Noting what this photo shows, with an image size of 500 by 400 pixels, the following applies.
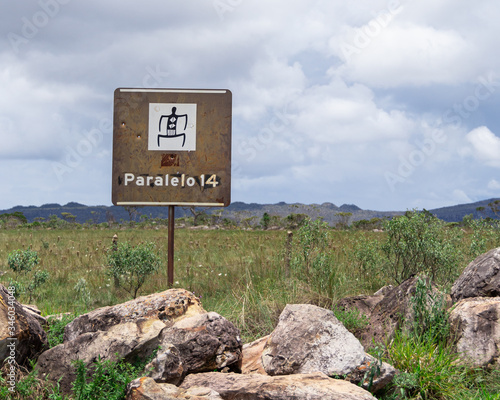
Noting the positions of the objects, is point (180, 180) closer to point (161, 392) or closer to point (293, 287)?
point (293, 287)

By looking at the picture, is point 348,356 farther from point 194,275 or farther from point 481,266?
point 194,275

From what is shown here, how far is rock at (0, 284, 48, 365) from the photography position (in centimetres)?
447

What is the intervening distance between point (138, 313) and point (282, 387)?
2102 mm

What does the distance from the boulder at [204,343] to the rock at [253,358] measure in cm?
10

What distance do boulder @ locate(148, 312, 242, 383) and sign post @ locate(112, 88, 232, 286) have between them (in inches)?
138

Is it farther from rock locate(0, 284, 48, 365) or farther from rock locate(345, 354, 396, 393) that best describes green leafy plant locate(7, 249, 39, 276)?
rock locate(345, 354, 396, 393)

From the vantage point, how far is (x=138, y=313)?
201 inches

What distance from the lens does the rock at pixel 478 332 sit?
489 centimetres

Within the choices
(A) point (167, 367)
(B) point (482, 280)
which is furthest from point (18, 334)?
(B) point (482, 280)

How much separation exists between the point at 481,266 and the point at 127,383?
467 centimetres

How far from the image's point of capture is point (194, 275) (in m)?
10.5

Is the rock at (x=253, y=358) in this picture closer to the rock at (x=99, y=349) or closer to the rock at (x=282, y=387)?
the rock at (x=282, y=387)

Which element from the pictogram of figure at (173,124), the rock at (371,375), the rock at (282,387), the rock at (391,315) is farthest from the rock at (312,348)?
the pictogram of figure at (173,124)

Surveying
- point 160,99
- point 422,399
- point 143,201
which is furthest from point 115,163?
point 422,399
